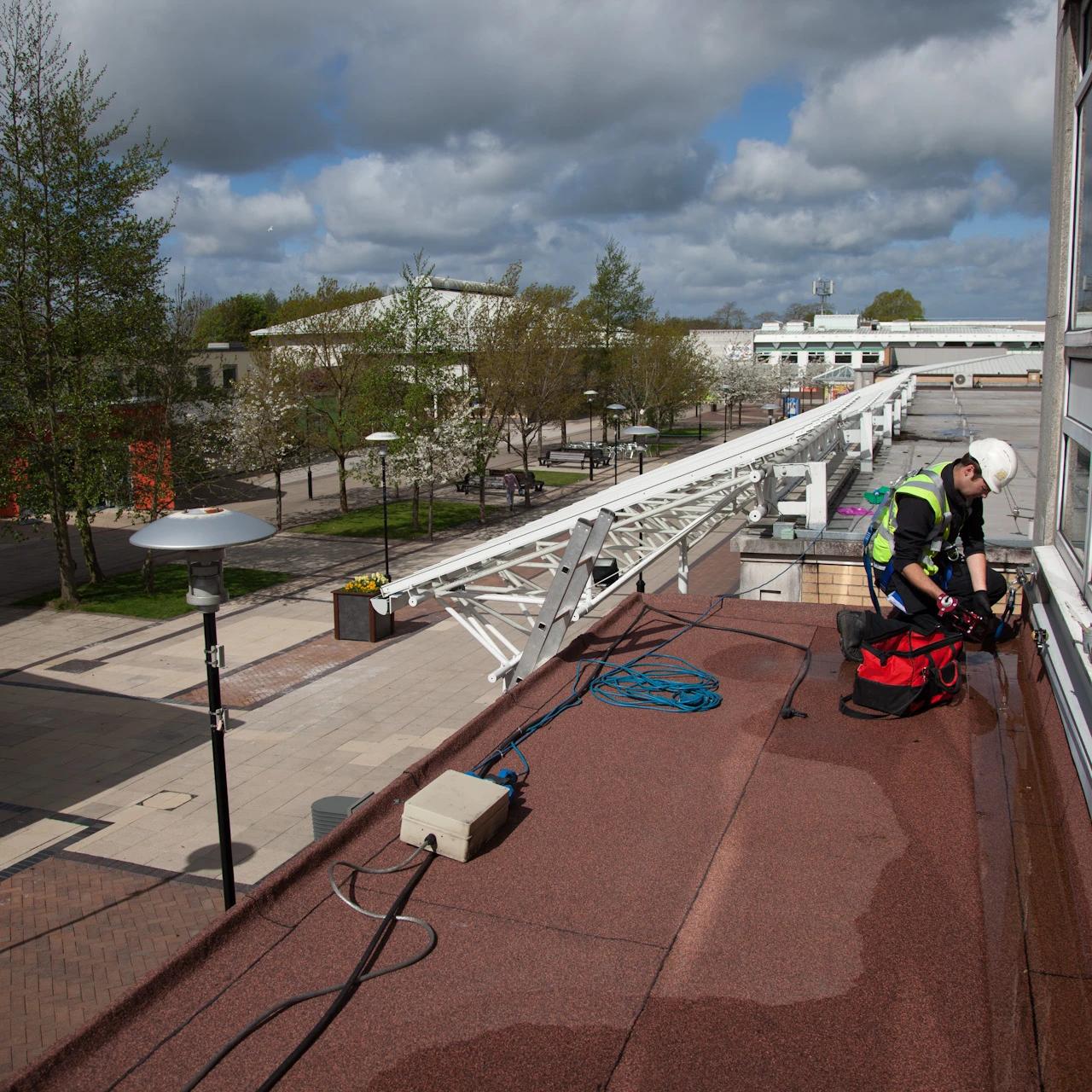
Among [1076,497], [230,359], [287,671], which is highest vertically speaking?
[230,359]

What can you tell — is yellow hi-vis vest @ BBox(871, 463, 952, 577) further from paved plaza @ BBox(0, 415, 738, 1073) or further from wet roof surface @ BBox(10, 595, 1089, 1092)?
paved plaza @ BBox(0, 415, 738, 1073)

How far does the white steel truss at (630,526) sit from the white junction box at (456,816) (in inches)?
86.3

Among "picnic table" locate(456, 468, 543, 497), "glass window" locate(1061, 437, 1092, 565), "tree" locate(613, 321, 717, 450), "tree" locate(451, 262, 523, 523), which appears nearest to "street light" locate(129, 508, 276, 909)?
"glass window" locate(1061, 437, 1092, 565)

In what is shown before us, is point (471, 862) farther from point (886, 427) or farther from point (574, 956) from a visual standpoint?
point (886, 427)

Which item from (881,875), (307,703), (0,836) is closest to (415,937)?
(881,875)

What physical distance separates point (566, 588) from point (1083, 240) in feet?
11.9

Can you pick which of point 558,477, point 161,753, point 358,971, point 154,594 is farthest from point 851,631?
point 558,477

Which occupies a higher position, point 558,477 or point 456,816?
point 456,816

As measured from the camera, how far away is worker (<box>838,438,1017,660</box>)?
207 inches

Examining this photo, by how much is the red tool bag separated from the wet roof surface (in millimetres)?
233

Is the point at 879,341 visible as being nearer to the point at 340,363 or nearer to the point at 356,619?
the point at 340,363

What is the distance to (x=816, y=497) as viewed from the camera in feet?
31.5

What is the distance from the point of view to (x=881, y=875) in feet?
12.7

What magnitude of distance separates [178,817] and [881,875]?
28.6 ft
